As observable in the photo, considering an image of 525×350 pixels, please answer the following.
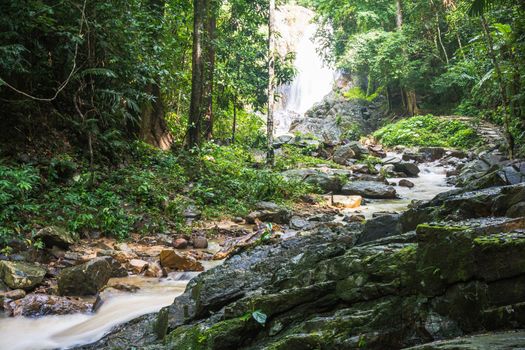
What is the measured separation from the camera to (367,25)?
26578 millimetres

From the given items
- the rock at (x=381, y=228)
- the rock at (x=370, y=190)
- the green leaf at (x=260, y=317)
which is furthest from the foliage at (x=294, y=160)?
the green leaf at (x=260, y=317)

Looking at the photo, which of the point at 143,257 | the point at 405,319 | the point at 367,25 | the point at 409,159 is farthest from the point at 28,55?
the point at 367,25

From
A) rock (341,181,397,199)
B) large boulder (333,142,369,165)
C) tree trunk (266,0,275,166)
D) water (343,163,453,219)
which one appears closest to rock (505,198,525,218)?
water (343,163,453,219)

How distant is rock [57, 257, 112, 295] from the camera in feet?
15.9

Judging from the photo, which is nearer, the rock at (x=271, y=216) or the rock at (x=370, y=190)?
the rock at (x=271, y=216)

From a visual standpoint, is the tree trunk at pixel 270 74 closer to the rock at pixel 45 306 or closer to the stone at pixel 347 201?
the stone at pixel 347 201

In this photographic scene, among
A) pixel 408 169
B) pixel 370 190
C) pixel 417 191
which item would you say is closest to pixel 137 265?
pixel 370 190

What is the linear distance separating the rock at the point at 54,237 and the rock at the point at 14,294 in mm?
1197

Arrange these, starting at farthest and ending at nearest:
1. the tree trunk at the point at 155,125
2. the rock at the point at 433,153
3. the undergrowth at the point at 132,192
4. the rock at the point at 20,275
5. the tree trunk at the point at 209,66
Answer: the rock at the point at 433,153 → the tree trunk at the point at 209,66 → the tree trunk at the point at 155,125 → the undergrowth at the point at 132,192 → the rock at the point at 20,275

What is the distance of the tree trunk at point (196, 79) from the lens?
1098 cm

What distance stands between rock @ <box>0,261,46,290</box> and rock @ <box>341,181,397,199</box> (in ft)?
28.5

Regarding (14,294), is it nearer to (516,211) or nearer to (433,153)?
(516,211)

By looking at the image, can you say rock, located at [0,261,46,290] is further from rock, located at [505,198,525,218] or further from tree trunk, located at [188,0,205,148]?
tree trunk, located at [188,0,205,148]

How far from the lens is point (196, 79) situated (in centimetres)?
1112
